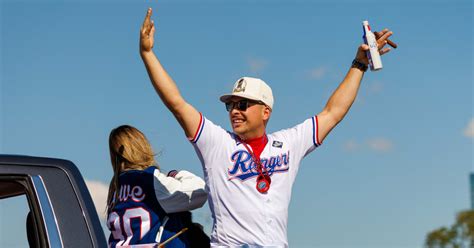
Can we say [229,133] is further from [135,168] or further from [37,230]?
[37,230]

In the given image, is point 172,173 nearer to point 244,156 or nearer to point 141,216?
point 141,216

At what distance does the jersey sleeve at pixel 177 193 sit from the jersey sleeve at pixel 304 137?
1.95ft

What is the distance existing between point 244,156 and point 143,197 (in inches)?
26.3

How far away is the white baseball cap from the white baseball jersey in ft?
0.76

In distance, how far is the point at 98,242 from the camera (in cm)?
302

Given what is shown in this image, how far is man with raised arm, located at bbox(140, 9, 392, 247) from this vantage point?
4.09 m

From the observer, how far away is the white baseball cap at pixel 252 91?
14.3ft

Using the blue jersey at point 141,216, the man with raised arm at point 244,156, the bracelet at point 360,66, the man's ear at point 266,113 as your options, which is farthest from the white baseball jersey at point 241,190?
the bracelet at point 360,66

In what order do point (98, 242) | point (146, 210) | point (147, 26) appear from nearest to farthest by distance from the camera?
point (98, 242)
point (147, 26)
point (146, 210)

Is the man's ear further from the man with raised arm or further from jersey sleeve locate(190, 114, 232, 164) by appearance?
jersey sleeve locate(190, 114, 232, 164)

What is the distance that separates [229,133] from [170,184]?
0.47 m

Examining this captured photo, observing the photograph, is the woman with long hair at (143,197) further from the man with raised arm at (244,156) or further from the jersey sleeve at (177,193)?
the man with raised arm at (244,156)

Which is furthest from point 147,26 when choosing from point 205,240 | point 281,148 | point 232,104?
point 205,240

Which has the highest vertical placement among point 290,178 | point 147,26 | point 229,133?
point 147,26
